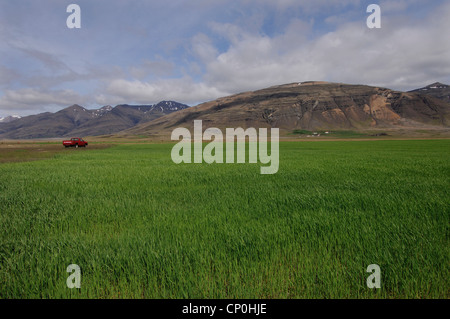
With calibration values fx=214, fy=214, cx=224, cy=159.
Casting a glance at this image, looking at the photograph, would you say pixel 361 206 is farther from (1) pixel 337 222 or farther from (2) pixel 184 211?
(2) pixel 184 211

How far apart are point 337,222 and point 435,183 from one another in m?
6.92

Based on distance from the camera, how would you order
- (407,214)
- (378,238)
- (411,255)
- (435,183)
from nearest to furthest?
(411,255) → (378,238) → (407,214) → (435,183)

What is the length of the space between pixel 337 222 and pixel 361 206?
1841 millimetres

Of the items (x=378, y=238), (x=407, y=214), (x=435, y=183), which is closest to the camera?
(x=378, y=238)

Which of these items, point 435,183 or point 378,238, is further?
point 435,183

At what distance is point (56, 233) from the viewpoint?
4719 mm
